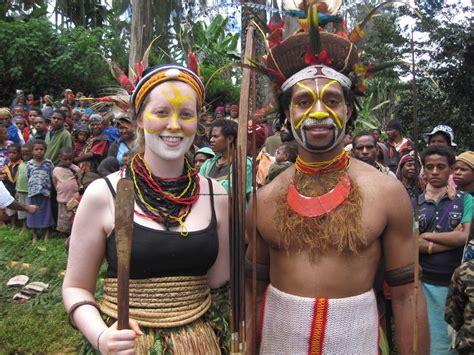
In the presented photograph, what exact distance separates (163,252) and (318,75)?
3.15 feet

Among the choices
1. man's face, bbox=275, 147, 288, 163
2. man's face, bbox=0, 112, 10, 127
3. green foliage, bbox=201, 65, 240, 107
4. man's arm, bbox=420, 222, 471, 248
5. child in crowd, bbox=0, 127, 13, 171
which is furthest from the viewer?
green foliage, bbox=201, 65, 240, 107

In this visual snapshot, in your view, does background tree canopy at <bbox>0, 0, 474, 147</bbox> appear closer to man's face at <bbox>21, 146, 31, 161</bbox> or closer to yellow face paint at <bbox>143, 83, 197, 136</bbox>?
man's face at <bbox>21, 146, 31, 161</bbox>

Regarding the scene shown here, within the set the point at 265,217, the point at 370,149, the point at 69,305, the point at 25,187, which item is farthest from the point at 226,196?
the point at 25,187

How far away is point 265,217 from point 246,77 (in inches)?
23.5

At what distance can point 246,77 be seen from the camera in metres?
2.14

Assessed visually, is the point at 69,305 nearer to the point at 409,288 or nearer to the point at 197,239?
the point at 197,239

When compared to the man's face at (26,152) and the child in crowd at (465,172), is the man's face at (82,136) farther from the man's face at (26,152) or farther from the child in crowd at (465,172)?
the child in crowd at (465,172)

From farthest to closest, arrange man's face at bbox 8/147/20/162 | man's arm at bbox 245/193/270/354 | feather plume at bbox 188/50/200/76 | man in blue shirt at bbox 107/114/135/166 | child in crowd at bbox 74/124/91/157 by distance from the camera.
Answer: child in crowd at bbox 74/124/91/157
man's face at bbox 8/147/20/162
man in blue shirt at bbox 107/114/135/166
feather plume at bbox 188/50/200/76
man's arm at bbox 245/193/270/354

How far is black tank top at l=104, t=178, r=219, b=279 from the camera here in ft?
6.44

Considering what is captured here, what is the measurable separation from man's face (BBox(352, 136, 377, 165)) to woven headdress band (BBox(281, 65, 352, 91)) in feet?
7.19

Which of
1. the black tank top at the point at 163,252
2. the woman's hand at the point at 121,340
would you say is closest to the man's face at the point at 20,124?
the black tank top at the point at 163,252

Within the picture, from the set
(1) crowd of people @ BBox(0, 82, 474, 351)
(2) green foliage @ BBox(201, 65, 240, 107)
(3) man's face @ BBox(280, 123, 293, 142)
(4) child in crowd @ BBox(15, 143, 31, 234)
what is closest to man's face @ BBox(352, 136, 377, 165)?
(1) crowd of people @ BBox(0, 82, 474, 351)

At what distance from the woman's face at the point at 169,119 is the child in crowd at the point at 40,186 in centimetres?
549

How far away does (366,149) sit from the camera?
14.1ft
